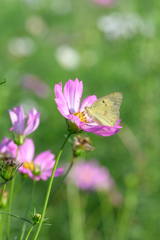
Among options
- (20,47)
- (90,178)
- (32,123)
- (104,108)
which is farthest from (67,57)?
(32,123)

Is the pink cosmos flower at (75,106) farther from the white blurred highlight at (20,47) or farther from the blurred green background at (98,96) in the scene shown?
the white blurred highlight at (20,47)

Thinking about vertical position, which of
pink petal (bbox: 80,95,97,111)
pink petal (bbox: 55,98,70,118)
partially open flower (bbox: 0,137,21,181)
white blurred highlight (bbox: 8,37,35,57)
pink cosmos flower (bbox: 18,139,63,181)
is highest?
pink petal (bbox: 55,98,70,118)

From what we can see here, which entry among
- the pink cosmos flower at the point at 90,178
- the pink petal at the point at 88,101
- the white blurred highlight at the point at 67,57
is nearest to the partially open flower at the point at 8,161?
the pink petal at the point at 88,101

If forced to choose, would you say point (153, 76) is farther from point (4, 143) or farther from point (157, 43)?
point (4, 143)

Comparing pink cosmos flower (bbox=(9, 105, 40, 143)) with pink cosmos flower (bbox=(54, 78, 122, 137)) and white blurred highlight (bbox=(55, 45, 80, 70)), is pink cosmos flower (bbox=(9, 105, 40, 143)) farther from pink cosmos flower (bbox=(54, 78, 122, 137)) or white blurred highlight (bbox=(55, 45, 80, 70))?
white blurred highlight (bbox=(55, 45, 80, 70))

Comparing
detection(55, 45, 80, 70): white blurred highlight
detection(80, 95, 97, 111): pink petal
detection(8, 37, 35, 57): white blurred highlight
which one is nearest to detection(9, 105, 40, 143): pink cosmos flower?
detection(80, 95, 97, 111): pink petal

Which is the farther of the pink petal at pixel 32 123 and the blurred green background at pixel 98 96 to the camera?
the blurred green background at pixel 98 96
